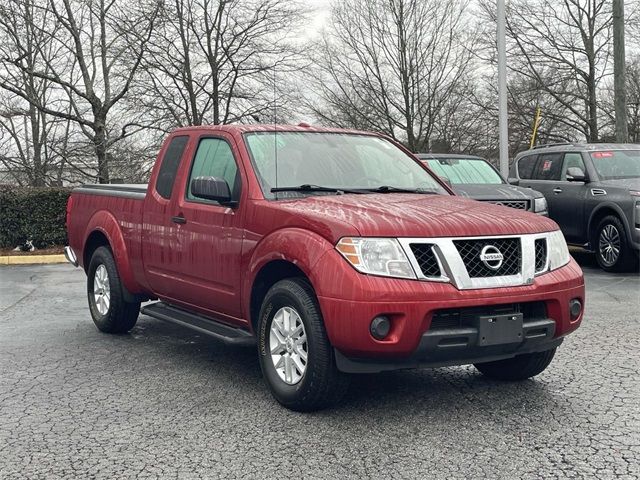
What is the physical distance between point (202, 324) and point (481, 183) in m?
7.61

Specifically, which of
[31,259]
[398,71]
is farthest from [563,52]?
[31,259]

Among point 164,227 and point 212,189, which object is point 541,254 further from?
point 164,227

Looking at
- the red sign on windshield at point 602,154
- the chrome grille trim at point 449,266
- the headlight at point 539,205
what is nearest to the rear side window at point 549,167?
the red sign on windshield at point 602,154

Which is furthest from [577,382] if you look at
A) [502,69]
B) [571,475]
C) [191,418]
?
[502,69]

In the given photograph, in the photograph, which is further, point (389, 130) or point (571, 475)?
point (389, 130)

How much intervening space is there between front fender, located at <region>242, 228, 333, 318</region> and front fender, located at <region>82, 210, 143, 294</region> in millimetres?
1941

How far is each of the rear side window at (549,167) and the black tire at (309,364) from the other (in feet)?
30.2

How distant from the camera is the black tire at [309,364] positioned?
4.49 meters

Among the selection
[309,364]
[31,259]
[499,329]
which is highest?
[499,329]

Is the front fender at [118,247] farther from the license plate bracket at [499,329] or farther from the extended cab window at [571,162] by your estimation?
the extended cab window at [571,162]

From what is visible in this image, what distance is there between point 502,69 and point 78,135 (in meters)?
15.7

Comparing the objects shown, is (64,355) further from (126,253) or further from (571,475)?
(571,475)

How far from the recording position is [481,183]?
12.5 m

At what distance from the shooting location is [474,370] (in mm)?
5777
